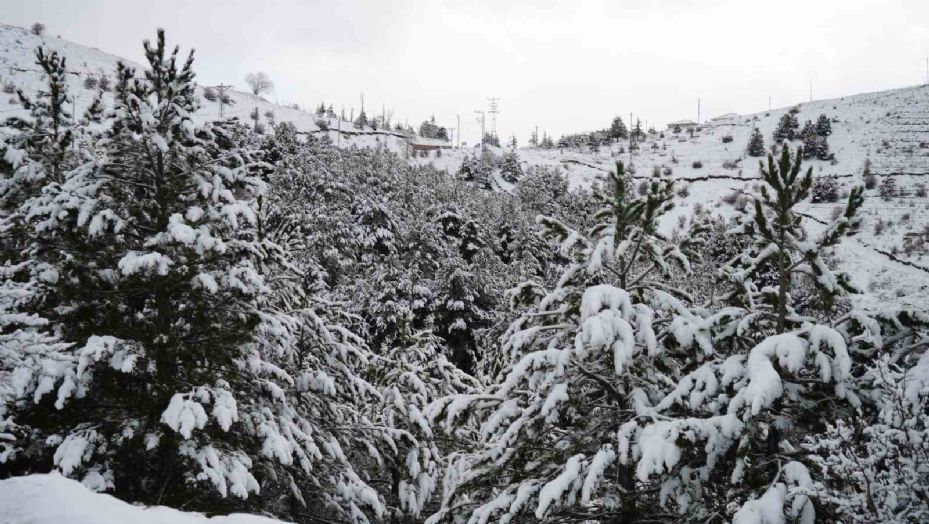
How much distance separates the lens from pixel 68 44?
78375 millimetres

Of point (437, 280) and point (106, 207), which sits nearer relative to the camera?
point (106, 207)

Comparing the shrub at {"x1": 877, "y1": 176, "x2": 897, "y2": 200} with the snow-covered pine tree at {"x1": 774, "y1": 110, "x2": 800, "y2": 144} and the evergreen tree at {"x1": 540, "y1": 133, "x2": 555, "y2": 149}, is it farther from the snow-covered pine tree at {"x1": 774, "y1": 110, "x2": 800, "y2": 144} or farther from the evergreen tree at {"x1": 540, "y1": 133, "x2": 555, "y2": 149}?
the evergreen tree at {"x1": 540, "y1": 133, "x2": 555, "y2": 149}

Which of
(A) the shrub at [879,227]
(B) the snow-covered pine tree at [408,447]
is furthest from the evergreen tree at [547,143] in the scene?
(B) the snow-covered pine tree at [408,447]

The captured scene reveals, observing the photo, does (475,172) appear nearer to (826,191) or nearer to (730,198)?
(730,198)

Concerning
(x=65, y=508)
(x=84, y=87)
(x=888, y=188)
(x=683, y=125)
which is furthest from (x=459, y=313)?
(x=683, y=125)

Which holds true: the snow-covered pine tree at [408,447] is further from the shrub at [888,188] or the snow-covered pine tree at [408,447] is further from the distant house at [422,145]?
the distant house at [422,145]

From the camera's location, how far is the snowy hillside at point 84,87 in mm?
54781

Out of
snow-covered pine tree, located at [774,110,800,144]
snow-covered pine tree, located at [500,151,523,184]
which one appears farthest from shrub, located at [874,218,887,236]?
snow-covered pine tree, located at [500,151,523,184]

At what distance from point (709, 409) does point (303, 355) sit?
6.62 m

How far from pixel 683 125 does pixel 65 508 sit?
Answer: 12876cm

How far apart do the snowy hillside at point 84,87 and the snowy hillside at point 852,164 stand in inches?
528

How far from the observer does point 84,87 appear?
6278 centimetres

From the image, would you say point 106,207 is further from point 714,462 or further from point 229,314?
point 714,462

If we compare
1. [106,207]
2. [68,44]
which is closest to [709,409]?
[106,207]
